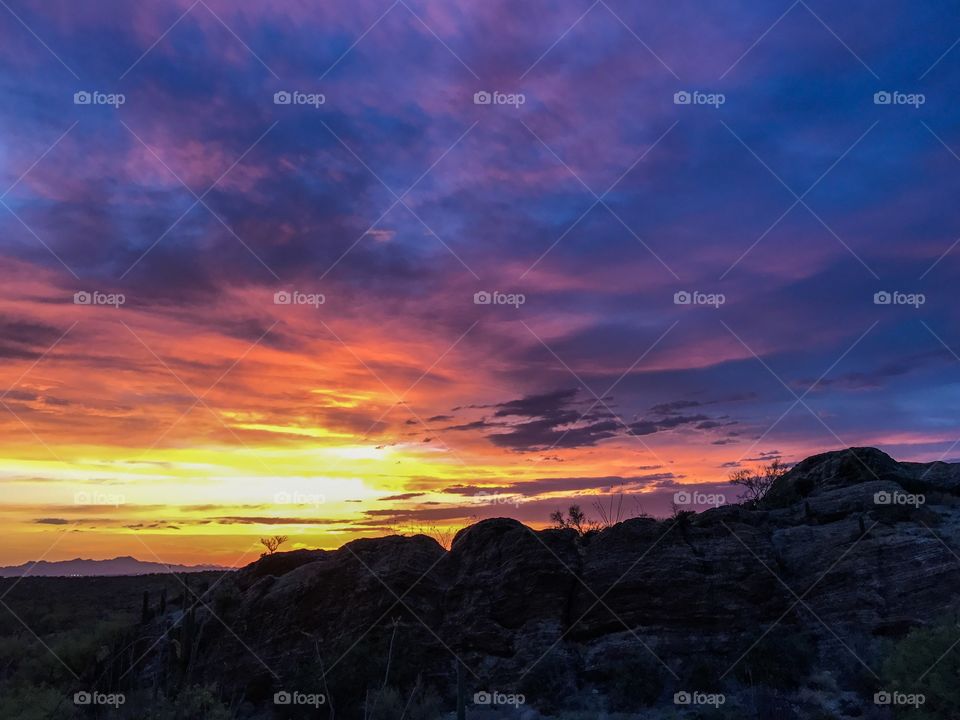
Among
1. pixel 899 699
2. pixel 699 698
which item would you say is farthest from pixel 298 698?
pixel 899 699

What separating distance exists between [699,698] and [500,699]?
6.96 m

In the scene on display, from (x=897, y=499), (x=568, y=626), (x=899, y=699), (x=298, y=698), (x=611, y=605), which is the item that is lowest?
(x=298, y=698)

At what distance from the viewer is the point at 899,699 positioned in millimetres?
19500

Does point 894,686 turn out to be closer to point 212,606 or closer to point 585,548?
point 585,548

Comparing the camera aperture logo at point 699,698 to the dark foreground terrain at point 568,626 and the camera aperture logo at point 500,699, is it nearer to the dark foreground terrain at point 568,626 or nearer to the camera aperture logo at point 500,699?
the dark foreground terrain at point 568,626

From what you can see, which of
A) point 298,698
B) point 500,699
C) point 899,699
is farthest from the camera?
point 298,698

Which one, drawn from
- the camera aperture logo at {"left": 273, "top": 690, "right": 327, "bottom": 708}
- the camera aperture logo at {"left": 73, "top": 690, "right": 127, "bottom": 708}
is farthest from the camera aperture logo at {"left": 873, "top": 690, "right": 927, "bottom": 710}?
the camera aperture logo at {"left": 73, "top": 690, "right": 127, "bottom": 708}

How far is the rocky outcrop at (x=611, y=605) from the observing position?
25641mm

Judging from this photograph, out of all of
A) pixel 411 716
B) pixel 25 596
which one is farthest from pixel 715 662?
pixel 25 596

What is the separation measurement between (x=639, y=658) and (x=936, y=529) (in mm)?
14248

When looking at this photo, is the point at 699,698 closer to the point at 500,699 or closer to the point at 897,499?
the point at 500,699

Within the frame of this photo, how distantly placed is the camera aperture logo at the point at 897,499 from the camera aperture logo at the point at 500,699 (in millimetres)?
19166

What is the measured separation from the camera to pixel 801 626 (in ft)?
89.8

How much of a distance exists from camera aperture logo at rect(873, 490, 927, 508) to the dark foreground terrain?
14 cm
